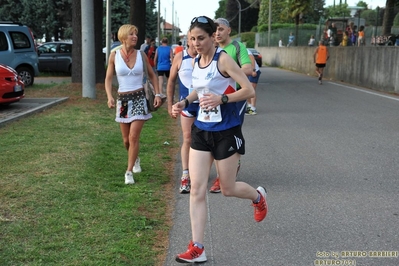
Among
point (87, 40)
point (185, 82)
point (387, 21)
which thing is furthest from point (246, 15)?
point (185, 82)

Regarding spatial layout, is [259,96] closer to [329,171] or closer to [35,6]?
[329,171]

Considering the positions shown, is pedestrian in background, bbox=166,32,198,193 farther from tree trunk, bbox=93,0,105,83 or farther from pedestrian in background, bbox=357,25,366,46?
pedestrian in background, bbox=357,25,366,46

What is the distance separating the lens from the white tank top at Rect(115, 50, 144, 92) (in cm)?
677

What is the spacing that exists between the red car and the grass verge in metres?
2.51

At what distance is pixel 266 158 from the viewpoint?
28.1 ft

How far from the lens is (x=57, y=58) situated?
28.0 m

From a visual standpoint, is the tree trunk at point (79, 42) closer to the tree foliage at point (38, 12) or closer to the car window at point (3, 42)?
the car window at point (3, 42)

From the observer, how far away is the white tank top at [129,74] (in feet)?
22.2

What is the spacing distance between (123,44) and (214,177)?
2.02 m

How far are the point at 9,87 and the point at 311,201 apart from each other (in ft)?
29.0

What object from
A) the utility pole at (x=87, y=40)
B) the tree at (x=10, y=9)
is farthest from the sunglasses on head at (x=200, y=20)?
the tree at (x=10, y=9)

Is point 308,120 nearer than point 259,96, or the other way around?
point 308,120

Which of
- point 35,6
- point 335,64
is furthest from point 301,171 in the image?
point 35,6

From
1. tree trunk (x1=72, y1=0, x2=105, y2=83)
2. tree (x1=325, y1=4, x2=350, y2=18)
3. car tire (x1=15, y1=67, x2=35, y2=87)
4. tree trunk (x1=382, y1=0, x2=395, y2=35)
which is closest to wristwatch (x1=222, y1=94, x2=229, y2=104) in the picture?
tree trunk (x1=72, y1=0, x2=105, y2=83)
